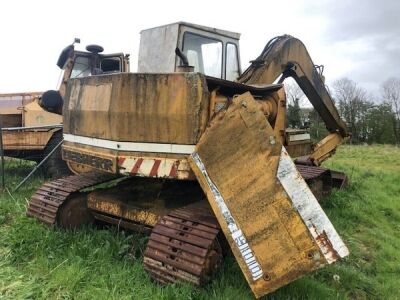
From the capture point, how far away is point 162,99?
4270 millimetres

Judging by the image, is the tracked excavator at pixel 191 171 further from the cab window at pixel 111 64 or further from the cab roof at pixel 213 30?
the cab window at pixel 111 64

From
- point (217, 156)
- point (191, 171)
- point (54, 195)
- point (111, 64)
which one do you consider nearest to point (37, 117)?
point (111, 64)

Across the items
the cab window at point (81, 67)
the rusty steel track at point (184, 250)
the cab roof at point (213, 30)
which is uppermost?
the cab roof at point (213, 30)

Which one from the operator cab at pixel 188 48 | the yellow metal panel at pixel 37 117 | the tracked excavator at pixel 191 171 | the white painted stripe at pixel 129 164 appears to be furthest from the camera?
the yellow metal panel at pixel 37 117

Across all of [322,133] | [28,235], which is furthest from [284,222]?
[322,133]

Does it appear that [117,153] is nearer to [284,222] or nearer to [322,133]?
[284,222]

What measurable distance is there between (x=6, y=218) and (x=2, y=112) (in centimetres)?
455

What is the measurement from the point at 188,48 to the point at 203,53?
1.02ft

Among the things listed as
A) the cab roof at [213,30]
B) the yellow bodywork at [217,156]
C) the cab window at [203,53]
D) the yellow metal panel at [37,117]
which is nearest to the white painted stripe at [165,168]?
the yellow bodywork at [217,156]

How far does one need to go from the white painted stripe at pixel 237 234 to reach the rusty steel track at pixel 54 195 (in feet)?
6.03

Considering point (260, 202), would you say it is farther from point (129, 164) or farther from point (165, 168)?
point (129, 164)

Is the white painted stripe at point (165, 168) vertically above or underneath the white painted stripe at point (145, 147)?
underneath

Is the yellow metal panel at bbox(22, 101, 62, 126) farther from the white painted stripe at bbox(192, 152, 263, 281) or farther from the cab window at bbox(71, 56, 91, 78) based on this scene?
the white painted stripe at bbox(192, 152, 263, 281)

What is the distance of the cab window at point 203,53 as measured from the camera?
Result: 552 cm
